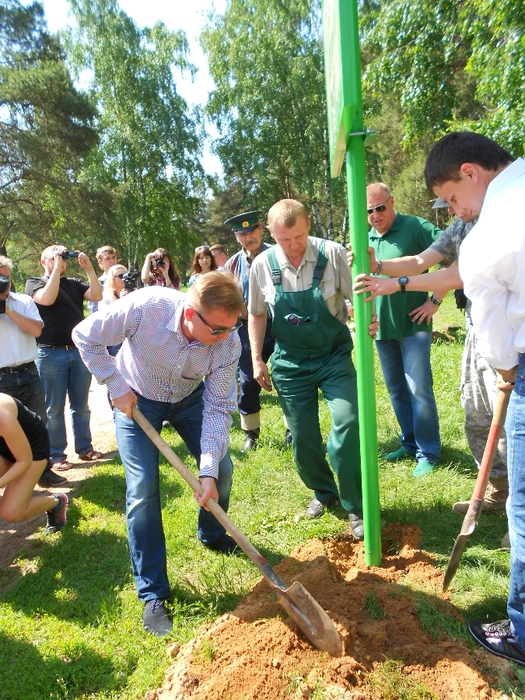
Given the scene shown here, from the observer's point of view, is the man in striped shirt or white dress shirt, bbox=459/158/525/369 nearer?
white dress shirt, bbox=459/158/525/369

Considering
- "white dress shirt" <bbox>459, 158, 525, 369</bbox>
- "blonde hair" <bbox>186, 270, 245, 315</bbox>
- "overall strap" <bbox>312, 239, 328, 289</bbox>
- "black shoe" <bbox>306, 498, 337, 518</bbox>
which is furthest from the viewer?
"black shoe" <bbox>306, 498, 337, 518</bbox>

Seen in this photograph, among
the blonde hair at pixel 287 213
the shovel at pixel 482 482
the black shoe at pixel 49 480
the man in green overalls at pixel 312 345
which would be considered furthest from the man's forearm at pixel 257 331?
the black shoe at pixel 49 480

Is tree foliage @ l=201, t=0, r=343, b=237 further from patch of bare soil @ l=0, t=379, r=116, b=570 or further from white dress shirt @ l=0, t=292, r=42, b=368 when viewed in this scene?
A: white dress shirt @ l=0, t=292, r=42, b=368

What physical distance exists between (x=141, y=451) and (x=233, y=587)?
0.93 metres

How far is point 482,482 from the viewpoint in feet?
8.26

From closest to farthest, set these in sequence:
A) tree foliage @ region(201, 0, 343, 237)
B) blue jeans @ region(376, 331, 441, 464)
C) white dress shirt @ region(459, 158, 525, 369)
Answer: white dress shirt @ region(459, 158, 525, 369) < blue jeans @ region(376, 331, 441, 464) < tree foliage @ region(201, 0, 343, 237)

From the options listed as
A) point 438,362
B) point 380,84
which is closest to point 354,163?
point 438,362

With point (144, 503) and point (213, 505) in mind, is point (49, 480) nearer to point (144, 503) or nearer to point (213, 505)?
point (144, 503)

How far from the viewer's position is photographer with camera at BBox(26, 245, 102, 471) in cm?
516

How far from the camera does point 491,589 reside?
268 centimetres

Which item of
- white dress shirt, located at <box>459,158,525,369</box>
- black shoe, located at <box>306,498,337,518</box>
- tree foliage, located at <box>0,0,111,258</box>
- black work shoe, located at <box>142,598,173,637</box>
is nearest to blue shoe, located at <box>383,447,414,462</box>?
black shoe, located at <box>306,498,337,518</box>

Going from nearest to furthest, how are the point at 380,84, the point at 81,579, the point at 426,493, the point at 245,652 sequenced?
1. the point at 245,652
2. the point at 81,579
3. the point at 426,493
4. the point at 380,84

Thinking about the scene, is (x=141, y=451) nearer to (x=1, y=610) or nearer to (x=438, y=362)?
(x=1, y=610)

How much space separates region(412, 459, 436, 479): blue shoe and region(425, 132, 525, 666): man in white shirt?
162 centimetres
